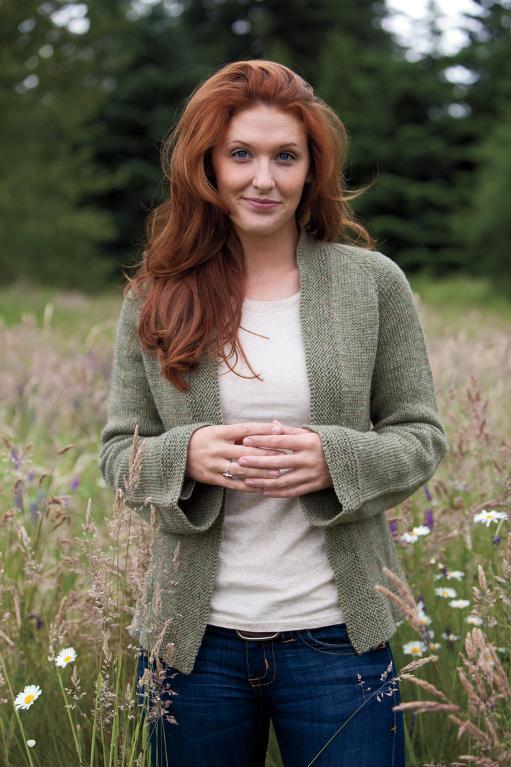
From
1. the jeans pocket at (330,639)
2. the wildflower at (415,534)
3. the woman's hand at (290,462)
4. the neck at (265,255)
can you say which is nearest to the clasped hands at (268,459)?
the woman's hand at (290,462)

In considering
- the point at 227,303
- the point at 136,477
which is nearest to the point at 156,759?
the point at 136,477

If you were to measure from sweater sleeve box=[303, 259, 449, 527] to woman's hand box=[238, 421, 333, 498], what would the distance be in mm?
22

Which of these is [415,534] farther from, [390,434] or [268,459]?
[268,459]

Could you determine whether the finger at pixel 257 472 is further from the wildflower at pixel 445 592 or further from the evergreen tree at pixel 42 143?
the evergreen tree at pixel 42 143

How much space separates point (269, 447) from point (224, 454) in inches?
3.7

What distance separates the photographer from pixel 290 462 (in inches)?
60.7

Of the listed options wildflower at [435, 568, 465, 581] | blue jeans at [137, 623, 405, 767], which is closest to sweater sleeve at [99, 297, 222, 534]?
blue jeans at [137, 623, 405, 767]

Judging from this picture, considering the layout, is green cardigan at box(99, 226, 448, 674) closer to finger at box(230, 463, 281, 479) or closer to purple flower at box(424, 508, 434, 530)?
finger at box(230, 463, 281, 479)

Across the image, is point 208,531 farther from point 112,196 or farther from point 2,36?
point 112,196

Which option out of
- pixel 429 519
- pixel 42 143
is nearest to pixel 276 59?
pixel 42 143

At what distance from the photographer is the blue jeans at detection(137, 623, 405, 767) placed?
1588 mm

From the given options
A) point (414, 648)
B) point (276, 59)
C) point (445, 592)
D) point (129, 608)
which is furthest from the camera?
point (276, 59)

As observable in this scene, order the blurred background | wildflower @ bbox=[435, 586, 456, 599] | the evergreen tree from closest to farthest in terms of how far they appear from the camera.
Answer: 1. wildflower @ bbox=[435, 586, 456, 599]
2. the evergreen tree
3. the blurred background

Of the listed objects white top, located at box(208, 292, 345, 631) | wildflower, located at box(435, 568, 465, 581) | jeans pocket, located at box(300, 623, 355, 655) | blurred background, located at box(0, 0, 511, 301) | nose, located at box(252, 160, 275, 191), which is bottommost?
blurred background, located at box(0, 0, 511, 301)
